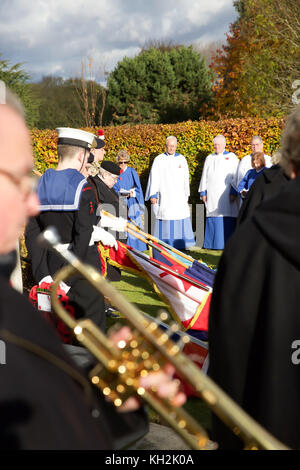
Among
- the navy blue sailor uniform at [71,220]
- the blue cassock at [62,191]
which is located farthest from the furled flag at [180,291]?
the blue cassock at [62,191]

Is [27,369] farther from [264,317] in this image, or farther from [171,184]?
[171,184]

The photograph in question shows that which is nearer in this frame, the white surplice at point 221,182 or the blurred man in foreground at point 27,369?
the blurred man in foreground at point 27,369

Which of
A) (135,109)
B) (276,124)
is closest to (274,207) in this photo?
(276,124)

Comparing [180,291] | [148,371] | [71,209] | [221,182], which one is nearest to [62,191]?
[71,209]

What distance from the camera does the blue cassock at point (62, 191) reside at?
397cm

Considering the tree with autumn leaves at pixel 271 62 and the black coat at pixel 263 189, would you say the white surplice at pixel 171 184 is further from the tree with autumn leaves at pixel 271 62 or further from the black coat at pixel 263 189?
the tree with autumn leaves at pixel 271 62

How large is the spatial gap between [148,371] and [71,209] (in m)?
2.88

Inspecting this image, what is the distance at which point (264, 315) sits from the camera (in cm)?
185

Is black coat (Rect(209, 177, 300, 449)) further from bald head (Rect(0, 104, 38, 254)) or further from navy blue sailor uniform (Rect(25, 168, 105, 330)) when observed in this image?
navy blue sailor uniform (Rect(25, 168, 105, 330))

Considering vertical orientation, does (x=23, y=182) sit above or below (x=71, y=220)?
above

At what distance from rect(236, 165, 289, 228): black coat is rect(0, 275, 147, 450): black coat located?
2703 millimetres

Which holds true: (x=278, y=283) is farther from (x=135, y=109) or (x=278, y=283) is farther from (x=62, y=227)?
(x=135, y=109)

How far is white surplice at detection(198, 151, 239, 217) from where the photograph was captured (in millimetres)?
10367

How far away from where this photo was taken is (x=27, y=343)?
3.23 feet
